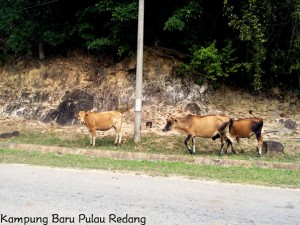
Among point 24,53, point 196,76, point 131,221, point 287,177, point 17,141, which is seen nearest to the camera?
point 131,221

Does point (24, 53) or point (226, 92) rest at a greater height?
point (24, 53)

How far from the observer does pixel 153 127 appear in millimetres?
15883

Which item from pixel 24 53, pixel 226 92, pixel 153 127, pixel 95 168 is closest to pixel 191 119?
pixel 153 127

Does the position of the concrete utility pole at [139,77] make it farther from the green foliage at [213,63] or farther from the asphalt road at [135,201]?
the asphalt road at [135,201]

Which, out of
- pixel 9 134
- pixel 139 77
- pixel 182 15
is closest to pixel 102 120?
pixel 139 77

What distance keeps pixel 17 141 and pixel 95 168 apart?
6.03 m

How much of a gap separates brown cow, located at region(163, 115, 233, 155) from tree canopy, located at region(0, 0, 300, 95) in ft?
13.1

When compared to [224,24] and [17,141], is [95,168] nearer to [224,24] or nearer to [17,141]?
[17,141]

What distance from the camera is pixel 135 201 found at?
21.4 feet

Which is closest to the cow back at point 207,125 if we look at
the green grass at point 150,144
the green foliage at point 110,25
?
the green grass at point 150,144

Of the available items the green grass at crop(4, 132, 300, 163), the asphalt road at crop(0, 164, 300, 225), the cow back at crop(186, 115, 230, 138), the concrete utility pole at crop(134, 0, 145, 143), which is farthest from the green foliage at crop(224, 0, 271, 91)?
the asphalt road at crop(0, 164, 300, 225)

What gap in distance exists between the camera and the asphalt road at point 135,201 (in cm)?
562

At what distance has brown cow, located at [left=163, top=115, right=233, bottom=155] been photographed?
41.9ft

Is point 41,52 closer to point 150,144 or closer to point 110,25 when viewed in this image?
point 110,25
